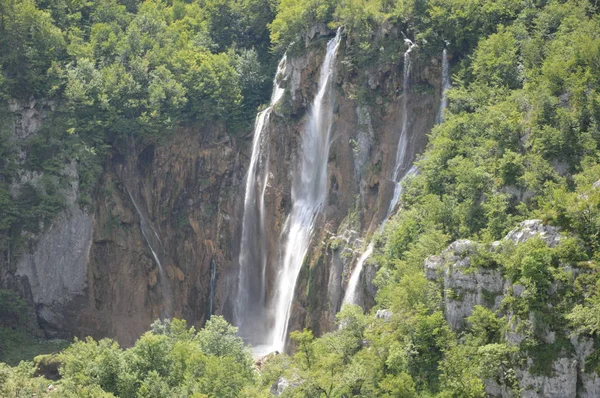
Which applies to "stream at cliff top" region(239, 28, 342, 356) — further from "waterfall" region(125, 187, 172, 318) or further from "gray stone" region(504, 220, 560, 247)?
"gray stone" region(504, 220, 560, 247)

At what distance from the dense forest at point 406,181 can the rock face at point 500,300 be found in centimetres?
19

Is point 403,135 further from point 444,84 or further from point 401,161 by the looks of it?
point 444,84

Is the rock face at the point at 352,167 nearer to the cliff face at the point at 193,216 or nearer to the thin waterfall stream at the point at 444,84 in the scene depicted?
the cliff face at the point at 193,216

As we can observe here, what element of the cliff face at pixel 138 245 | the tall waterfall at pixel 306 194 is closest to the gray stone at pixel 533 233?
the tall waterfall at pixel 306 194

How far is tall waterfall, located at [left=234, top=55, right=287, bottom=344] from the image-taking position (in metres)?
63.4

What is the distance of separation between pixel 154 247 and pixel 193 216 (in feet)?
13.0

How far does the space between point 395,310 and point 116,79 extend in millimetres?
39335

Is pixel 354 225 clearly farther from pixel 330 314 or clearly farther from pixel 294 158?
pixel 294 158

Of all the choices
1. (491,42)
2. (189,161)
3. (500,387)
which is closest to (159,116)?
(189,161)

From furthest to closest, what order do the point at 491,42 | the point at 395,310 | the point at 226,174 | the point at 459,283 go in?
the point at 226,174, the point at 491,42, the point at 395,310, the point at 459,283

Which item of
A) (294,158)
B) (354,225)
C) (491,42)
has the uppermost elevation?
(491,42)

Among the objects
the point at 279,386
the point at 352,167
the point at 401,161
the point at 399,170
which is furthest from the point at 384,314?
the point at 352,167

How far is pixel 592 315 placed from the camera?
31.6 m

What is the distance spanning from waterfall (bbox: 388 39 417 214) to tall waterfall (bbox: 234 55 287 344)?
480 inches
